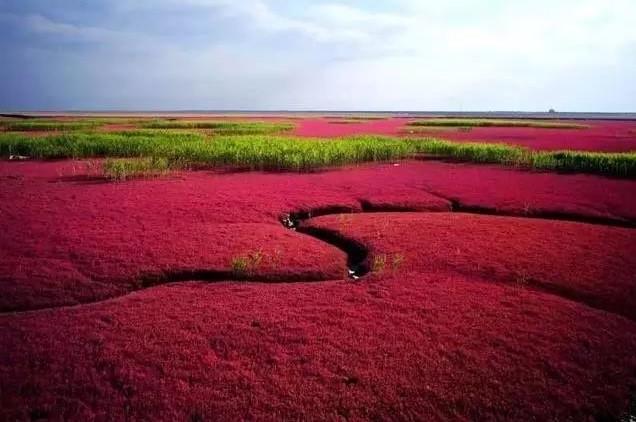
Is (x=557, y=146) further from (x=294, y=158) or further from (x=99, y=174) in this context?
(x=99, y=174)

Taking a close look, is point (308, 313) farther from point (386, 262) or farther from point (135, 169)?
point (135, 169)

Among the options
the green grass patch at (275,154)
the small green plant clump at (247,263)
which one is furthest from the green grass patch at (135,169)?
the small green plant clump at (247,263)

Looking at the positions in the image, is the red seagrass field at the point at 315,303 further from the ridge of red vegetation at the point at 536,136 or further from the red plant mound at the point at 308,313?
the ridge of red vegetation at the point at 536,136

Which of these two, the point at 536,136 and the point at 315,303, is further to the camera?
the point at 536,136

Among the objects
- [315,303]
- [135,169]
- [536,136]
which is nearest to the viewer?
[315,303]

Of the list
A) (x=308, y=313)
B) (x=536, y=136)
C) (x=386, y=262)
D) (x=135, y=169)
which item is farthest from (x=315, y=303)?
(x=536, y=136)

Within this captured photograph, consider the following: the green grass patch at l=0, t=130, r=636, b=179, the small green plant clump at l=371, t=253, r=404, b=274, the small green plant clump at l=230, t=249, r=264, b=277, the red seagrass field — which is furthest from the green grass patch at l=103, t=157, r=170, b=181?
the small green plant clump at l=371, t=253, r=404, b=274
